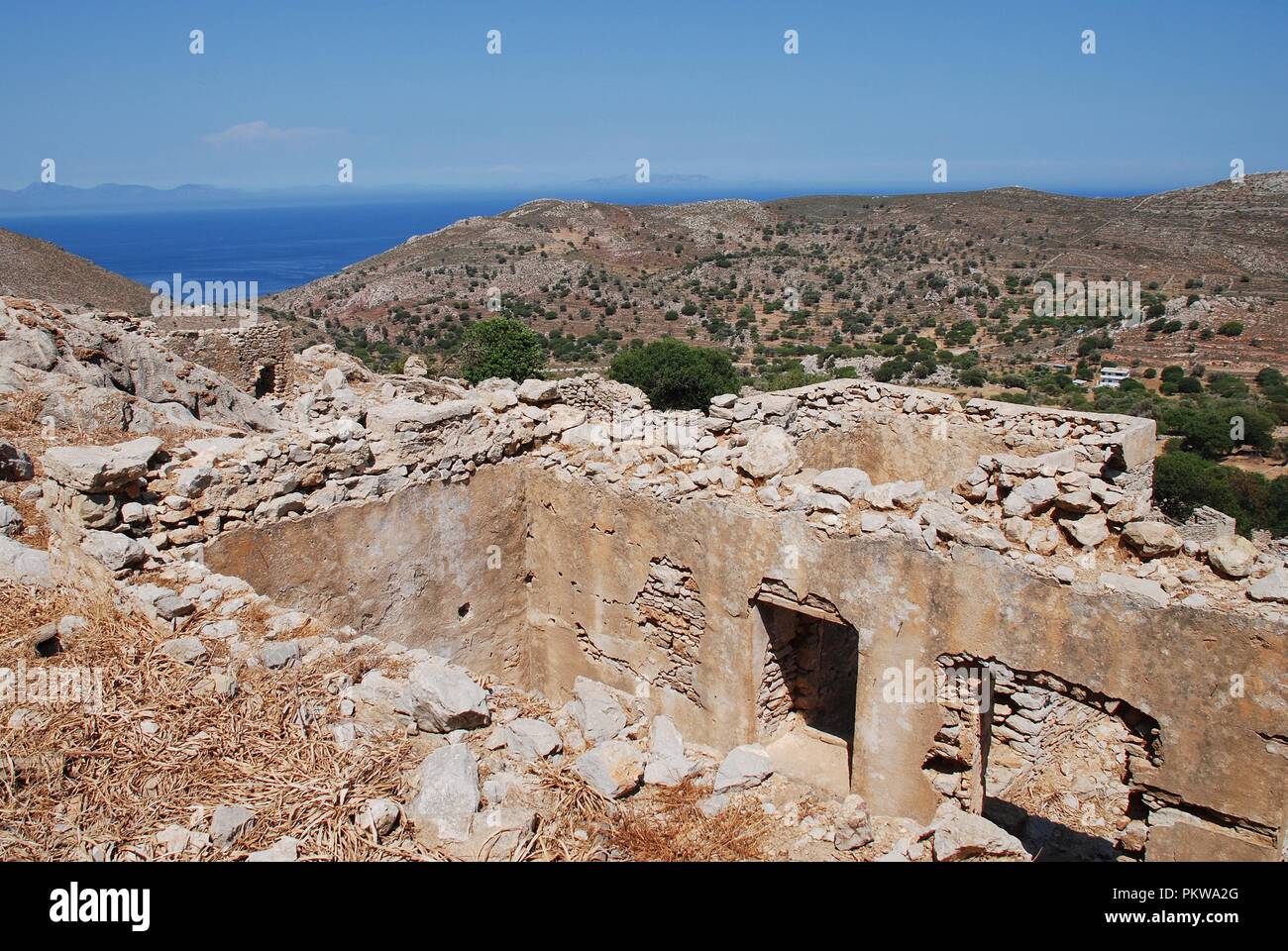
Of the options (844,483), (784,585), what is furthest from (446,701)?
(844,483)

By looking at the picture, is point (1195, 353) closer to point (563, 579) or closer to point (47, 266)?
point (563, 579)

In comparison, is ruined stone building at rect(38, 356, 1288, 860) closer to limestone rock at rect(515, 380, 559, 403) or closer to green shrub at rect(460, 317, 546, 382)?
limestone rock at rect(515, 380, 559, 403)

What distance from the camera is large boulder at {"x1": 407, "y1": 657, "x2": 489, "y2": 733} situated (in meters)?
4.98

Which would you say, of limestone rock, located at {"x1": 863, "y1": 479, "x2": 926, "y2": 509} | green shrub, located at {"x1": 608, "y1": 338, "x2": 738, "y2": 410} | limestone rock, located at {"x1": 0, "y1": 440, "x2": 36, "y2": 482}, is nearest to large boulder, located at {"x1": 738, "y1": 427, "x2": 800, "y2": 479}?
limestone rock, located at {"x1": 863, "y1": 479, "x2": 926, "y2": 509}

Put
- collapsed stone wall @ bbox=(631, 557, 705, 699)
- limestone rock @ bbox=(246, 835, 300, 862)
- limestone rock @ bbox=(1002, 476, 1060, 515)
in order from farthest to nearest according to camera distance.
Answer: collapsed stone wall @ bbox=(631, 557, 705, 699), limestone rock @ bbox=(1002, 476, 1060, 515), limestone rock @ bbox=(246, 835, 300, 862)

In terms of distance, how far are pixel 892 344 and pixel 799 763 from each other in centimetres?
3806

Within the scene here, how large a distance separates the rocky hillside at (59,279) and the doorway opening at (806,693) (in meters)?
26.5

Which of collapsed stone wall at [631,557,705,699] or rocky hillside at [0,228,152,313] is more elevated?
rocky hillside at [0,228,152,313]

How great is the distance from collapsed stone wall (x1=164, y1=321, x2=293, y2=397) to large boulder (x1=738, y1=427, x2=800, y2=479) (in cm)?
1010

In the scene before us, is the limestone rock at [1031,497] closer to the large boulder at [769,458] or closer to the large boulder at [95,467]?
A: the large boulder at [769,458]

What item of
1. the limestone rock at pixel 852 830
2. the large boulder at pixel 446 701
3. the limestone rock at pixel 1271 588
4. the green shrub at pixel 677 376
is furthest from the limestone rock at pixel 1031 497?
the green shrub at pixel 677 376

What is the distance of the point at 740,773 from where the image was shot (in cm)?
532

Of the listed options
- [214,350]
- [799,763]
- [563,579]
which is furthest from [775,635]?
[214,350]

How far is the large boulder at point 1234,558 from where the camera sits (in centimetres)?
582
